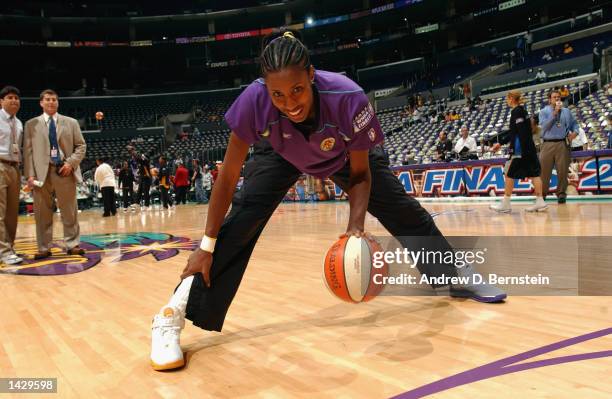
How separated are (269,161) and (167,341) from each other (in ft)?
3.06

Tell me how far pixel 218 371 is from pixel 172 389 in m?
0.20

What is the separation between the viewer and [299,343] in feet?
6.66

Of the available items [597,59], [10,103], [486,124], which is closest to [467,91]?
[597,59]

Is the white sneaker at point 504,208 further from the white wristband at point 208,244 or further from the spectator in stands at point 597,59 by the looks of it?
the spectator in stands at point 597,59

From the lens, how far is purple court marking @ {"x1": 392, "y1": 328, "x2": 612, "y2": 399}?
147 cm

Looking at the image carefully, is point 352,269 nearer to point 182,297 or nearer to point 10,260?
point 182,297

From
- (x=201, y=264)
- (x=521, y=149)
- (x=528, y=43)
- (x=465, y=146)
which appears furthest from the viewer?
(x=528, y=43)

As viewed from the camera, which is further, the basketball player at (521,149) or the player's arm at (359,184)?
the basketball player at (521,149)

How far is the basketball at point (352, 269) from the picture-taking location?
1788 millimetres

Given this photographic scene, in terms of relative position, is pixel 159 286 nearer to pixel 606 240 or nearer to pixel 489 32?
pixel 606 240

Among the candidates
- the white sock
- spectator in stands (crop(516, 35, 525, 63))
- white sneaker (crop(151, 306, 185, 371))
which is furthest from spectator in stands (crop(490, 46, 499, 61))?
white sneaker (crop(151, 306, 185, 371))

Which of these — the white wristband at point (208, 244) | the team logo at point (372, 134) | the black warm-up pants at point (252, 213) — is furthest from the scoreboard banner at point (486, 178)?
the white wristband at point (208, 244)

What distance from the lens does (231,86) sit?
1510 inches

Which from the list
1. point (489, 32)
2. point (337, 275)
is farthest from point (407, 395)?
point (489, 32)
